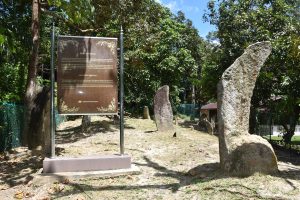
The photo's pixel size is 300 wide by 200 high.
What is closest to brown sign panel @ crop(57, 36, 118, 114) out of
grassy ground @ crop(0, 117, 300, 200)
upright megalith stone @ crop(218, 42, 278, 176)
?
grassy ground @ crop(0, 117, 300, 200)

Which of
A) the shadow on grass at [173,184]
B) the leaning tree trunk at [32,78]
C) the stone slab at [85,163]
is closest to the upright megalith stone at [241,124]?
the shadow on grass at [173,184]

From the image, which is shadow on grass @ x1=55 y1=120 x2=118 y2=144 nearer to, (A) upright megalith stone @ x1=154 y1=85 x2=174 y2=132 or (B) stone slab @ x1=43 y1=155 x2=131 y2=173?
(A) upright megalith stone @ x1=154 y1=85 x2=174 y2=132

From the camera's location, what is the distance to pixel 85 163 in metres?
8.95

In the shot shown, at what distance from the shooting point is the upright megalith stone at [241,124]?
826 cm

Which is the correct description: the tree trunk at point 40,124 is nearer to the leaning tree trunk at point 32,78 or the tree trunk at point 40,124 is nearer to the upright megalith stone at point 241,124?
the leaning tree trunk at point 32,78

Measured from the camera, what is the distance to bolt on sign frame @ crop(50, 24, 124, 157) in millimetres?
9188

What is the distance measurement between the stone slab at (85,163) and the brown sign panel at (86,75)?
105 centimetres

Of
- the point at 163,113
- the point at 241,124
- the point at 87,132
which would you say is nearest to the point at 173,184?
the point at 241,124

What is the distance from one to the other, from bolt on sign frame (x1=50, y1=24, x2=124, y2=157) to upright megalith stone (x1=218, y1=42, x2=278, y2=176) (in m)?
2.29

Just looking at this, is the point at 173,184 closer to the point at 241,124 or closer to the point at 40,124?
the point at 241,124

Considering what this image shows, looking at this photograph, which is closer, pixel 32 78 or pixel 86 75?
pixel 86 75

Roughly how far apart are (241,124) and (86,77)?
11.6ft

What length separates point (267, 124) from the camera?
71.9ft

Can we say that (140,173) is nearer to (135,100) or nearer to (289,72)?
(289,72)
